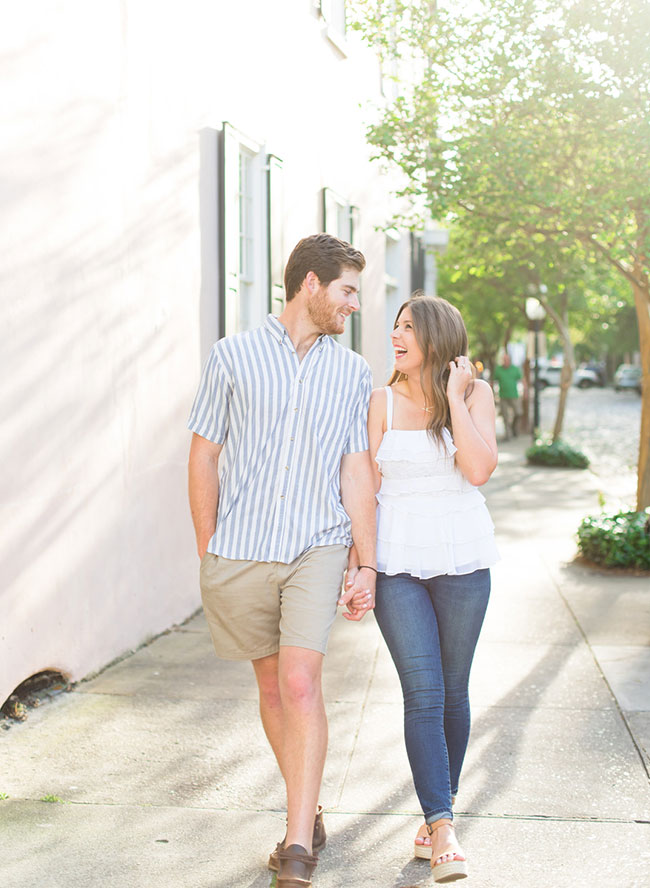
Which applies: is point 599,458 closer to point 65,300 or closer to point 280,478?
point 65,300

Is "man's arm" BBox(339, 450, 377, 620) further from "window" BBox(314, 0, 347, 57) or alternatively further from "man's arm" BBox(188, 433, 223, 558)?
"window" BBox(314, 0, 347, 57)

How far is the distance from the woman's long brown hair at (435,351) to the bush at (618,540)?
5.77 m

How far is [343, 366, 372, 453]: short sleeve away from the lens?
3617 millimetres

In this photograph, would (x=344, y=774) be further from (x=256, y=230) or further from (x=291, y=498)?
(x=256, y=230)

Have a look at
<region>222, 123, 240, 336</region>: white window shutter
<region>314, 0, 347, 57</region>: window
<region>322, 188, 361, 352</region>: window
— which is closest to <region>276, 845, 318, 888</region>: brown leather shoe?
<region>222, 123, 240, 336</region>: white window shutter

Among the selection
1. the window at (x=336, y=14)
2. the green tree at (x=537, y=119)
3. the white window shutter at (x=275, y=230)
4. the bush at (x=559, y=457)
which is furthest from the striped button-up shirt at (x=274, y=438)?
the bush at (x=559, y=457)

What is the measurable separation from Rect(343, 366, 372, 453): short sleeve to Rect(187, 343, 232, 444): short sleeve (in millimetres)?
392

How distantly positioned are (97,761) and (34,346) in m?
1.81

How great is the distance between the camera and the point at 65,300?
17.9ft

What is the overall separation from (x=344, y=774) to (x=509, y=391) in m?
20.7

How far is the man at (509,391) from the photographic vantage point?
24.5 metres

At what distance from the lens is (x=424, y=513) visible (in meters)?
3.63

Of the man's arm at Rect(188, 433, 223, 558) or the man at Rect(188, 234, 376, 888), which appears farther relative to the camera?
the man's arm at Rect(188, 433, 223, 558)

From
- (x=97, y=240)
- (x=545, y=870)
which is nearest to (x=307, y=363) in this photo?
(x=545, y=870)
